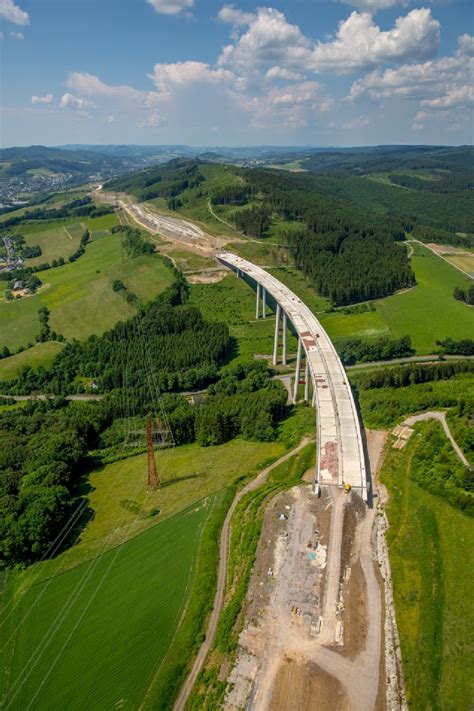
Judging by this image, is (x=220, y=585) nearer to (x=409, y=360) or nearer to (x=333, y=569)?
(x=333, y=569)

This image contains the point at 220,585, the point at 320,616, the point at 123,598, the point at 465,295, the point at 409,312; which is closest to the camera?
the point at 320,616

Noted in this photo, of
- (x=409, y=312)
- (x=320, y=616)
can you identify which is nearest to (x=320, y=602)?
(x=320, y=616)

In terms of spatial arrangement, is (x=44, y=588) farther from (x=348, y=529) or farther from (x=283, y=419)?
(x=283, y=419)

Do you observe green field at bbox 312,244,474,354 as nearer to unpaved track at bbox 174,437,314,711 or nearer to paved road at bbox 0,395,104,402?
unpaved track at bbox 174,437,314,711

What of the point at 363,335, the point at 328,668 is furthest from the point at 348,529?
the point at 363,335

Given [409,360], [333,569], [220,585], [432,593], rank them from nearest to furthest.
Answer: [432,593], [333,569], [220,585], [409,360]

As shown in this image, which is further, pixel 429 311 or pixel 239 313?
pixel 239 313
